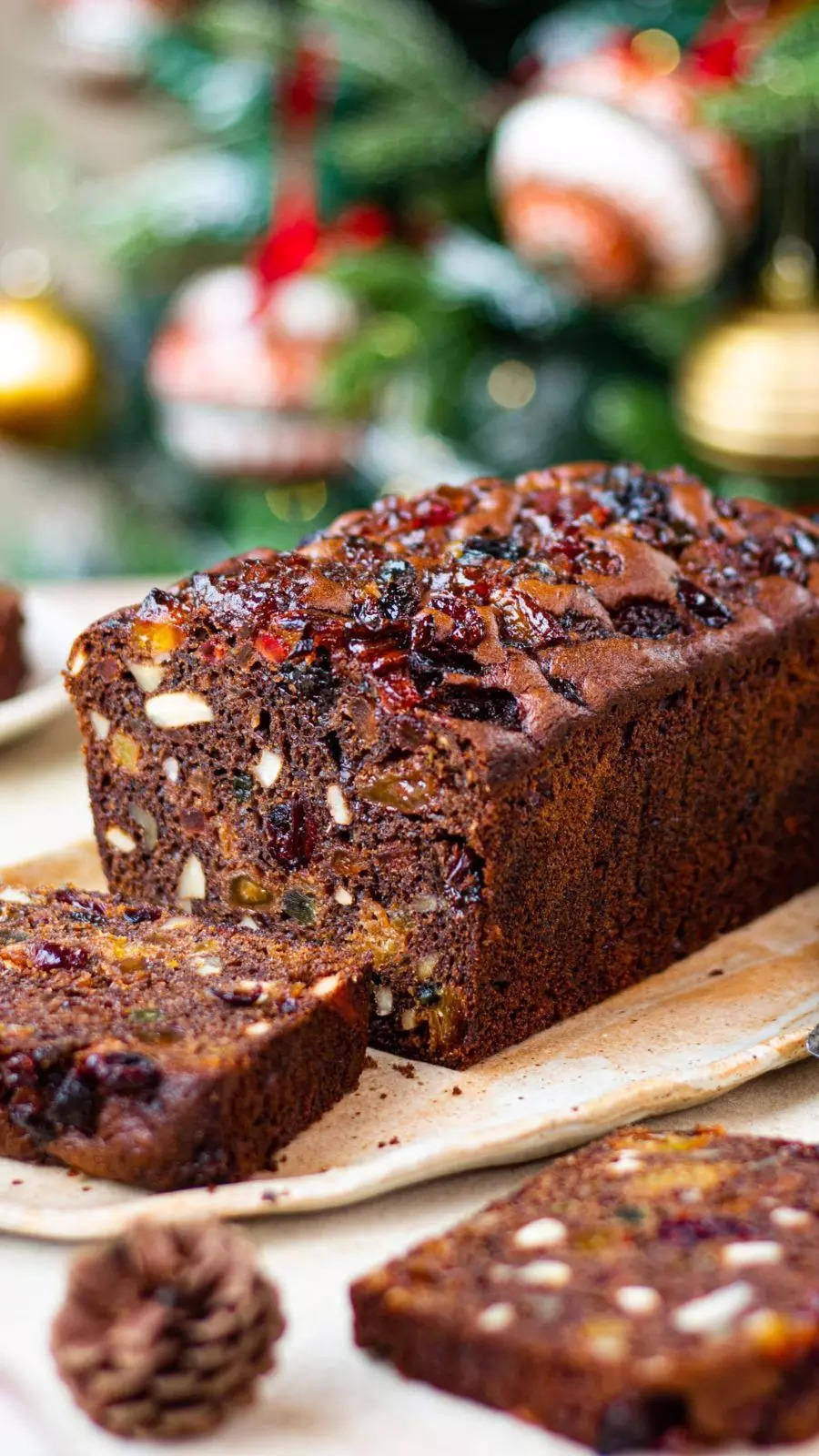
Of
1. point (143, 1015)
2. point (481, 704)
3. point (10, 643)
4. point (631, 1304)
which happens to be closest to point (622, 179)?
point (10, 643)

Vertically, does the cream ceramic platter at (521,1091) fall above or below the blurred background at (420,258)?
below

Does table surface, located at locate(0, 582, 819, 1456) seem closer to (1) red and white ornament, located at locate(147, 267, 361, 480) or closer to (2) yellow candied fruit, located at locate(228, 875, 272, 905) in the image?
(2) yellow candied fruit, located at locate(228, 875, 272, 905)

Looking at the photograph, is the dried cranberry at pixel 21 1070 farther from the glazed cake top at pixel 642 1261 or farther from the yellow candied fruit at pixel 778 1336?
the yellow candied fruit at pixel 778 1336

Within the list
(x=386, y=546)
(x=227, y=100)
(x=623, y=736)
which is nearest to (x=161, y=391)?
(x=227, y=100)

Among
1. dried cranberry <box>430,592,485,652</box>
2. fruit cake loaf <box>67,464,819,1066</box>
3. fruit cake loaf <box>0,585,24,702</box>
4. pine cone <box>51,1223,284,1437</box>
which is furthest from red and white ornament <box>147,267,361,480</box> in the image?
pine cone <box>51,1223,284,1437</box>

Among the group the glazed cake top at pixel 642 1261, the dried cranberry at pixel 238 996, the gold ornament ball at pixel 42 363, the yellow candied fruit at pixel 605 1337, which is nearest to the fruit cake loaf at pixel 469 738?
the dried cranberry at pixel 238 996

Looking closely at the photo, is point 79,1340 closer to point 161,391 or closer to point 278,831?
point 278,831

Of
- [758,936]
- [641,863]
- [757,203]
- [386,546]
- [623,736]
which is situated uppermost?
[757,203]
